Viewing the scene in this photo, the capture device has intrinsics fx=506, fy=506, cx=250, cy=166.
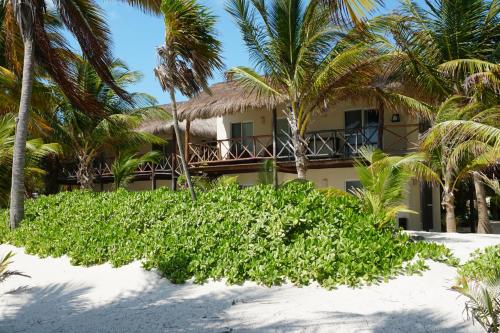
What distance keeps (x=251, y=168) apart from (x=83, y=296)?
1018cm

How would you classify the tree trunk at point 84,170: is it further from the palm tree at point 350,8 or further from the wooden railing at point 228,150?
the palm tree at point 350,8

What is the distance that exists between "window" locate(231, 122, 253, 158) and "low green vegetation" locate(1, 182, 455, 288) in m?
7.84

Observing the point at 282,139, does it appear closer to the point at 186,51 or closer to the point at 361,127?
the point at 361,127

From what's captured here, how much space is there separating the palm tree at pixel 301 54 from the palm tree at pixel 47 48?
251cm

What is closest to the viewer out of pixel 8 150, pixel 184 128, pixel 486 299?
pixel 486 299

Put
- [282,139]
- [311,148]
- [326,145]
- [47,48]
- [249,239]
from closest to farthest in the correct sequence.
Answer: [249,239] < [47,48] < [326,145] < [311,148] < [282,139]

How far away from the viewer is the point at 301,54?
11.3m

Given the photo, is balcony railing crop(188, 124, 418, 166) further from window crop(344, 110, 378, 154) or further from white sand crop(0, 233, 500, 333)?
white sand crop(0, 233, 500, 333)

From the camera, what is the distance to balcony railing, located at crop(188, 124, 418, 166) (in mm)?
15023

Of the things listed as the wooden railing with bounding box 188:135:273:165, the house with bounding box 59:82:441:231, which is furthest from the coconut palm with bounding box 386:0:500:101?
the wooden railing with bounding box 188:135:273:165

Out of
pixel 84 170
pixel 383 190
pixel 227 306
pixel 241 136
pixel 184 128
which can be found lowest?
pixel 227 306

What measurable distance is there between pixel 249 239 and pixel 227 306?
1.49m

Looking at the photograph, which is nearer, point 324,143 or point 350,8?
point 350,8

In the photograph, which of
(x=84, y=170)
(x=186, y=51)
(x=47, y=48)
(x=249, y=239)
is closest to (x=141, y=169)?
(x=84, y=170)
